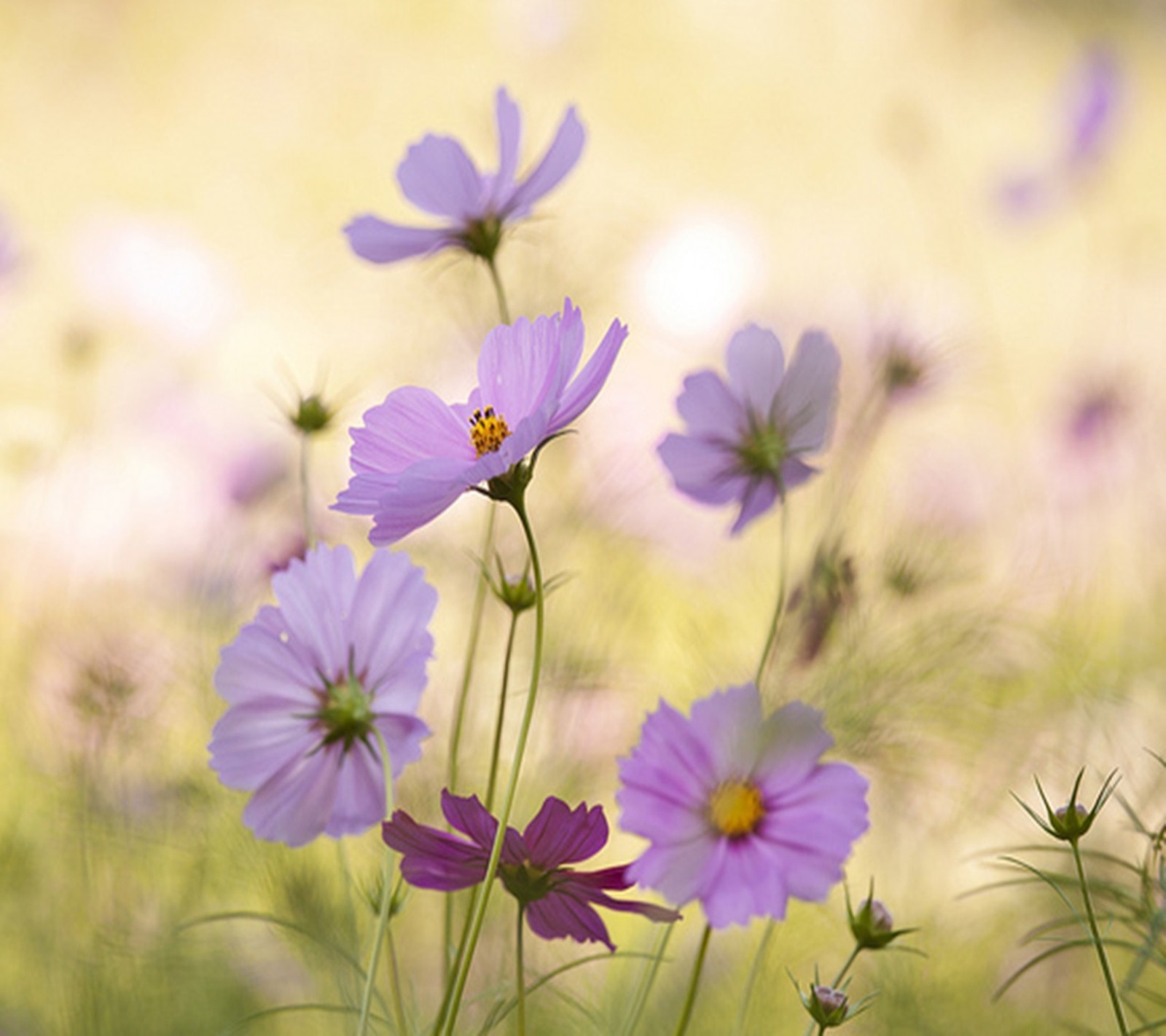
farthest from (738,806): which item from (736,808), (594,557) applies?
(594,557)

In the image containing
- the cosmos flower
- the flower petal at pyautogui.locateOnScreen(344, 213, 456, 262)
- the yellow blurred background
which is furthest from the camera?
the cosmos flower

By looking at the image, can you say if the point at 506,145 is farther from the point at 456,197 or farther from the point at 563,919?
the point at 563,919

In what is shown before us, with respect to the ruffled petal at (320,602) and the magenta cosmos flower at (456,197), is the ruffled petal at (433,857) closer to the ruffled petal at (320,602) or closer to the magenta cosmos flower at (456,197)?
the ruffled petal at (320,602)

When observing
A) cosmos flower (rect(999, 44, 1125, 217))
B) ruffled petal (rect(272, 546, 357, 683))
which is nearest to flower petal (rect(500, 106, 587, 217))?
ruffled petal (rect(272, 546, 357, 683))

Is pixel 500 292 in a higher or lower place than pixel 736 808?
higher

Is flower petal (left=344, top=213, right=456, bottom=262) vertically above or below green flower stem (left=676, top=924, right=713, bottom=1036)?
above

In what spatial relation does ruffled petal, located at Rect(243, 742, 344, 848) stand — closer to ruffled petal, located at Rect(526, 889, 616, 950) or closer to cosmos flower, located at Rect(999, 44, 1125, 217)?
ruffled petal, located at Rect(526, 889, 616, 950)
